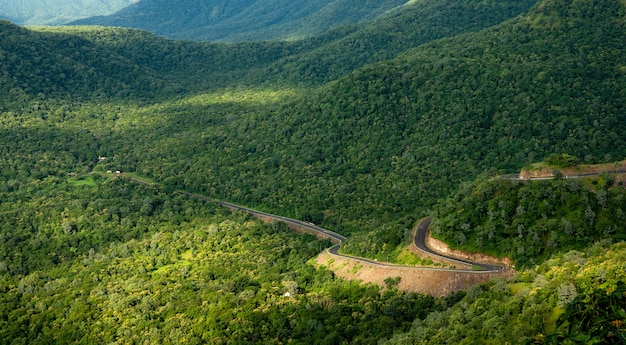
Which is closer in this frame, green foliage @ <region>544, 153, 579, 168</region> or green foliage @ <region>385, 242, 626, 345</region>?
green foliage @ <region>385, 242, 626, 345</region>

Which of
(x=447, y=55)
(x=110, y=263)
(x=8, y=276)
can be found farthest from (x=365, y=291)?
(x=447, y=55)

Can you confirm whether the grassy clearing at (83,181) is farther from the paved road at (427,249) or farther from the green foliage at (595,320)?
the green foliage at (595,320)

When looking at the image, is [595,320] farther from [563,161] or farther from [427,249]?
[563,161]

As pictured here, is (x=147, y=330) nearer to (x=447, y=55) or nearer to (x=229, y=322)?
(x=229, y=322)

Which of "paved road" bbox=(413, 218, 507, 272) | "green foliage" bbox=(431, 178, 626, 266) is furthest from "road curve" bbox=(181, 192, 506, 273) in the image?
"green foliage" bbox=(431, 178, 626, 266)

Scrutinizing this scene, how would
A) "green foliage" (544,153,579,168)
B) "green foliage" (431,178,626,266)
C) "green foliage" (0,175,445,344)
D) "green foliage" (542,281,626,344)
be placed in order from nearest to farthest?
"green foliage" (542,281,626,344)
"green foliage" (0,175,445,344)
"green foliage" (431,178,626,266)
"green foliage" (544,153,579,168)

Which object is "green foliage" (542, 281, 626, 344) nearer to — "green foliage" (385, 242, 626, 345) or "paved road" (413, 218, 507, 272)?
"green foliage" (385, 242, 626, 345)

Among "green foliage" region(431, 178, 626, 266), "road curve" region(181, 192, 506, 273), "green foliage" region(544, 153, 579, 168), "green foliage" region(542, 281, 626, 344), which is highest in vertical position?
"green foliage" region(542, 281, 626, 344)

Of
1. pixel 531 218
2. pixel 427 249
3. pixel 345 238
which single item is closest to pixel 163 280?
pixel 345 238

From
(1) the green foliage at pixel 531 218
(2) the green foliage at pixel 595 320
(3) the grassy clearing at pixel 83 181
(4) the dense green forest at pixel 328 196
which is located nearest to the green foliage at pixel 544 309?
(2) the green foliage at pixel 595 320
